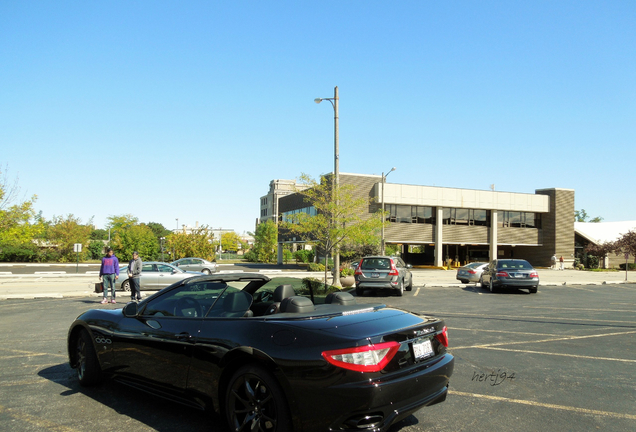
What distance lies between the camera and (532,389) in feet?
18.5

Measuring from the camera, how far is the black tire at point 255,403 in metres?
3.61

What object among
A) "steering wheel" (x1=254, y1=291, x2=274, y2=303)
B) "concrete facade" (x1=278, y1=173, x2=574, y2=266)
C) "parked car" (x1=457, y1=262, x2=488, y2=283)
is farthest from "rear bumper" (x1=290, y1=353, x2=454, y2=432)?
"concrete facade" (x1=278, y1=173, x2=574, y2=266)

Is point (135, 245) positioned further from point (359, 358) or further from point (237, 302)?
point (359, 358)

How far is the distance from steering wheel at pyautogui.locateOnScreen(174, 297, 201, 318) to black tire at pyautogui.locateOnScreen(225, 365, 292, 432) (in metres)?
1.06

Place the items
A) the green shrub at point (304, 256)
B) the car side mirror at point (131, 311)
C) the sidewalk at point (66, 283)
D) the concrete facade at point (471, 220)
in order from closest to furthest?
1. the car side mirror at point (131, 311)
2. the sidewalk at point (66, 283)
3. the concrete facade at point (471, 220)
4. the green shrub at point (304, 256)

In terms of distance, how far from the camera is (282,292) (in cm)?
486

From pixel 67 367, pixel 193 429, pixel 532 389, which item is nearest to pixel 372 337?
pixel 193 429

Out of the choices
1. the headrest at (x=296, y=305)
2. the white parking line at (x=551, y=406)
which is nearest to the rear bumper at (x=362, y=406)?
→ the headrest at (x=296, y=305)

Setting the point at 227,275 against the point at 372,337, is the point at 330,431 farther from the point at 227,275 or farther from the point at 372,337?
the point at 227,275

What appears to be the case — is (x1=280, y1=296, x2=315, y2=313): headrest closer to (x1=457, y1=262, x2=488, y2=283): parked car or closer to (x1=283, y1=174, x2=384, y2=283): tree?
(x1=283, y1=174, x2=384, y2=283): tree

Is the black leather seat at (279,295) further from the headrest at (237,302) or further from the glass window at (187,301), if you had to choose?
the glass window at (187,301)

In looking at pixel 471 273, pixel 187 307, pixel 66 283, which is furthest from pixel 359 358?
pixel 66 283

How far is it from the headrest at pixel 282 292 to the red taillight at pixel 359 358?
4.44 ft

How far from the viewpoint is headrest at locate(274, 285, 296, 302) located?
4.81m
